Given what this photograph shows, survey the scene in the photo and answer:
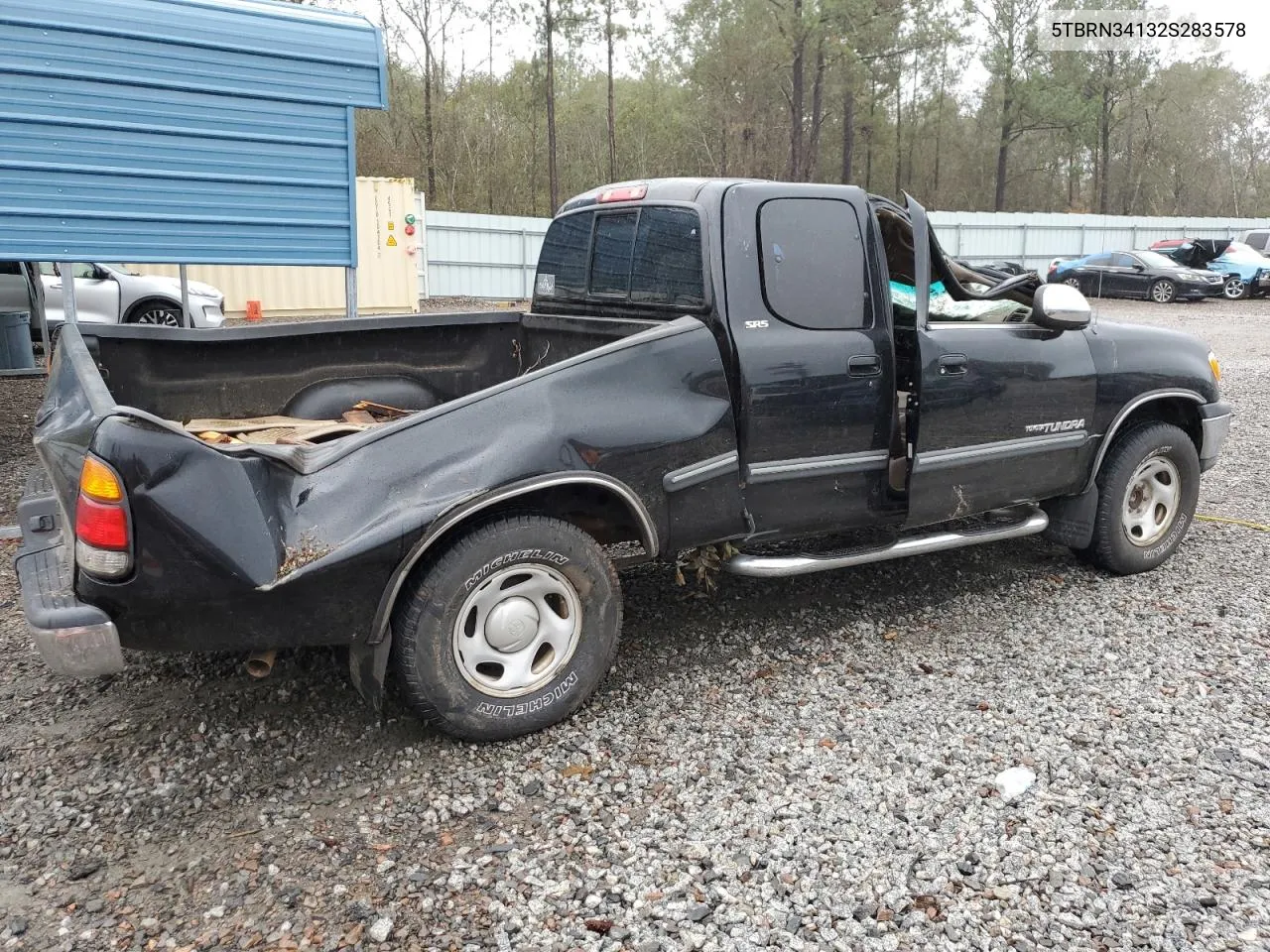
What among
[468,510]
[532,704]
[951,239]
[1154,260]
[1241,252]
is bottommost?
[532,704]

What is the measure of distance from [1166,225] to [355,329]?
37.7 meters

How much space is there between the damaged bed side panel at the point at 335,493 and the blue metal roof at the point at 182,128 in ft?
16.7

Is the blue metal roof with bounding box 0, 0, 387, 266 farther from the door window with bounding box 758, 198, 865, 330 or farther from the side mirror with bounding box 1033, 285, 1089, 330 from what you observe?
the side mirror with bounding box 1033, 285, 1089, 330

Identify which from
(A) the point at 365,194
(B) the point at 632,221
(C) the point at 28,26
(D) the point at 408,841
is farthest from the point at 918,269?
(A) the point at 365,194

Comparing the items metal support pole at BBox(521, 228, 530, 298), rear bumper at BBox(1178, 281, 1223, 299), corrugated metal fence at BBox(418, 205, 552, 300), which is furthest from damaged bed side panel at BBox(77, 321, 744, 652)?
rear bumper at BBox(1178, 281, 1223, 299)

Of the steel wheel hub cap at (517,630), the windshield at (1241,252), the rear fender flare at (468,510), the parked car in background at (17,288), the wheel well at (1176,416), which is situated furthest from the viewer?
the windshield at (1241,252)

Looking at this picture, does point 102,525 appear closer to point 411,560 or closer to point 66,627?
→ point 66,627

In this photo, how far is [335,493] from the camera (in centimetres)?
305

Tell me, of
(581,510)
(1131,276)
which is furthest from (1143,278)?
(581,510)

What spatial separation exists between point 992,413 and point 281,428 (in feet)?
10.0

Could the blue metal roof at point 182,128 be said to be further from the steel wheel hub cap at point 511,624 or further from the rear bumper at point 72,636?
the steel wheel hub cap at point 511,624

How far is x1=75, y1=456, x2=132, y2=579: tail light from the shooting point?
276cm

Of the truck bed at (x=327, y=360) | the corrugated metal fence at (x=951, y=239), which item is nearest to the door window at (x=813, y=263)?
the truck bed at (x=327, y=360)

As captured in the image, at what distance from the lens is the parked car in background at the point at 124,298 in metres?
14.3
